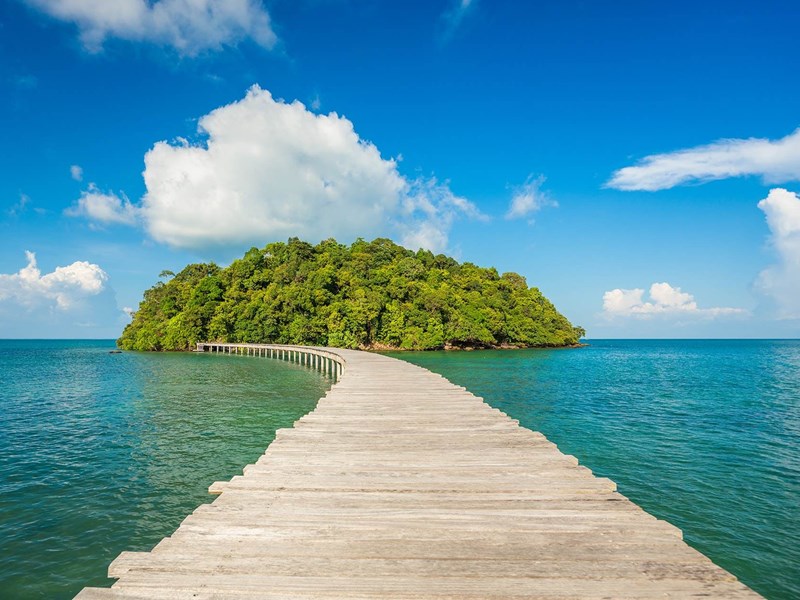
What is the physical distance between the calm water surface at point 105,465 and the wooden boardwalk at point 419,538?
3.04 m

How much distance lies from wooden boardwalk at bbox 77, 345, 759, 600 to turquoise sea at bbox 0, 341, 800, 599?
10.8 feet

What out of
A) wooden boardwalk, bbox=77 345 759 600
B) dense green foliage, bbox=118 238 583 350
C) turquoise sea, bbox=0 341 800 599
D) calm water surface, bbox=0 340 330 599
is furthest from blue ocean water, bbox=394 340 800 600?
dense green foliage, bbox=118 238 583 350

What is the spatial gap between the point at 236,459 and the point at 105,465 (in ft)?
9.16

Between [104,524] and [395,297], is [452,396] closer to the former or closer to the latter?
[104,524]

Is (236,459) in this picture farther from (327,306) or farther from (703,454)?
(327,306)

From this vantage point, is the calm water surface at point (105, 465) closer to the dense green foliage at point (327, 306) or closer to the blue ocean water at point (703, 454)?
the blue ocean water at point (703, 454)

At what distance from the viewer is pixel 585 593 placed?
8.36ft

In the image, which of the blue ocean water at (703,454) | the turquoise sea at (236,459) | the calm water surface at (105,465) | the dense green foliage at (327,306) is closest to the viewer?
the calm water surface at (105,465)

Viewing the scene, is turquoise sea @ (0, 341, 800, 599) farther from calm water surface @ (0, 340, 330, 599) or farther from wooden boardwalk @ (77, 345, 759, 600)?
wooden boardwalk @ (77, 345, 759, 600)

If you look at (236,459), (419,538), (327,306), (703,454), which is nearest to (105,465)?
(236,459)

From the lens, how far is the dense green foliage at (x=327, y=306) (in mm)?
58344

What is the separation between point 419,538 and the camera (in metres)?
3.22

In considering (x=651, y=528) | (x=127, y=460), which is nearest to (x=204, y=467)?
(x=127, y=460)

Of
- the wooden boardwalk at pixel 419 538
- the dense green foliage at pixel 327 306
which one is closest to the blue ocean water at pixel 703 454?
the wooden boardwalk at pixel 419 538
